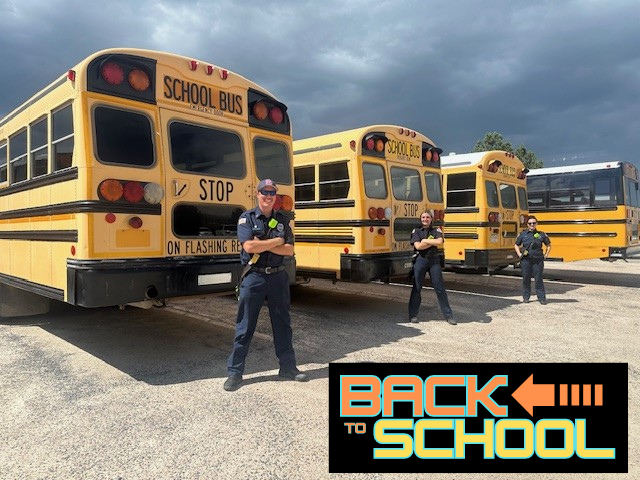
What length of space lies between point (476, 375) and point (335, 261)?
3.39m

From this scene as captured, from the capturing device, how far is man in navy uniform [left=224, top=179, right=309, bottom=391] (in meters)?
3.78

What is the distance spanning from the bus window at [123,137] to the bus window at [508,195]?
7448 mm

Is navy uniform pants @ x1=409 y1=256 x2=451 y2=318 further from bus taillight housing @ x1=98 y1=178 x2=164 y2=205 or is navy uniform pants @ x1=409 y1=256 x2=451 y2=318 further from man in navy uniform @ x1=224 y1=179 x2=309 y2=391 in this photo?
bus taillight housing @ x1=98 y1=178 x2=164 y2=205

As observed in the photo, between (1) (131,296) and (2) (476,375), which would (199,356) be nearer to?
(1) (131,296)

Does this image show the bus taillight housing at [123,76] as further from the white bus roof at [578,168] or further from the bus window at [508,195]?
the white bus roof at [578,168]

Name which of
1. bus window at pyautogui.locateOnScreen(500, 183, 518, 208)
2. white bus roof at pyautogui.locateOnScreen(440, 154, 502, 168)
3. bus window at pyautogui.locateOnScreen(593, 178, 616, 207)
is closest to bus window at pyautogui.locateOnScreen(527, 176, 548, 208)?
bus window at pyautogui.locateOnScreen(593, 178, 616, 207)

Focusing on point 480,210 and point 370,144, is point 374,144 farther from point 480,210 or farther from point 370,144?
point 480,210

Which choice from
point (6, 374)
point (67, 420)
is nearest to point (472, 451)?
point (67, 420)

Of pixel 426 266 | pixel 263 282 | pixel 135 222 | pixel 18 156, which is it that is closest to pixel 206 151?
pixel 135 222

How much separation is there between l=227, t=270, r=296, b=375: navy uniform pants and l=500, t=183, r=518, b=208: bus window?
6.97 metres

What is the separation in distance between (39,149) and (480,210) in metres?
7.23

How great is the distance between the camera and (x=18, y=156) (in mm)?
5059

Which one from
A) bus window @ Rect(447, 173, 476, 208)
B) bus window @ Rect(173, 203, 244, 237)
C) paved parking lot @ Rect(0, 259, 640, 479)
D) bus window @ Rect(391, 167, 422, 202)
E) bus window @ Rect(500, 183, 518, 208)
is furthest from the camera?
bus window @ Rect(500, 183, 518, 208)

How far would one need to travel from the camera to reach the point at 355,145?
651cm
